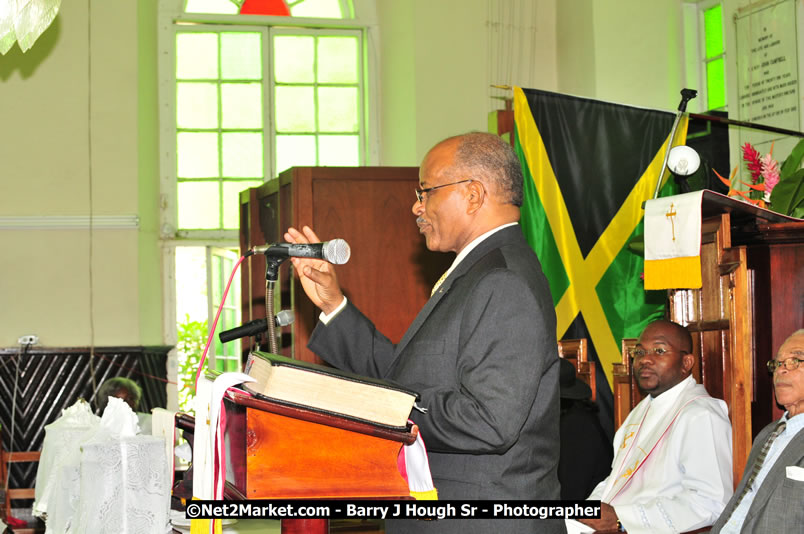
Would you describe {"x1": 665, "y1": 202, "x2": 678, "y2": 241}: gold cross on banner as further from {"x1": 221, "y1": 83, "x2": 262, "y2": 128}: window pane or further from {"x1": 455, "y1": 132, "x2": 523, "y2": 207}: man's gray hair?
{"x1": 221, "y1": 83, "x2": 262, "y2": 128}: window pane

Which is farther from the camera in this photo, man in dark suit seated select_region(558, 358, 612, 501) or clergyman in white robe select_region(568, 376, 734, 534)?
man in dark suit seated select_region(558, 358, 612, 501)

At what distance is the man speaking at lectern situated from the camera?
178 centimetres

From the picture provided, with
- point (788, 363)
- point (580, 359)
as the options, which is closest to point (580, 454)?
point (580, 359)

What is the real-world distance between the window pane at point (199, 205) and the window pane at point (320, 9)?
5.14 ft

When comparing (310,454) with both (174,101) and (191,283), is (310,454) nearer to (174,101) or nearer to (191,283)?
(191,283)

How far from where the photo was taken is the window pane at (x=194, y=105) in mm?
7672

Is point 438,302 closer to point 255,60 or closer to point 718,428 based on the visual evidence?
point 718,428

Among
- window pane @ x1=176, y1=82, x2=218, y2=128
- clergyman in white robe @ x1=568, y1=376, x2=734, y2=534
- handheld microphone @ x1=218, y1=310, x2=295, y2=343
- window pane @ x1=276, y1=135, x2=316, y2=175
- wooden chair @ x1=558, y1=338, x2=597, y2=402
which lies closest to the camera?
handheld microphone @ x1=218, y1=310, x2=295, y2=343

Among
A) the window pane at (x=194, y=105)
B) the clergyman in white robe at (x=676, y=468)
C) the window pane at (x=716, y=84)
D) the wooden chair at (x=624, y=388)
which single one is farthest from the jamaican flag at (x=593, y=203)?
the window pane at (x=194, y=105)

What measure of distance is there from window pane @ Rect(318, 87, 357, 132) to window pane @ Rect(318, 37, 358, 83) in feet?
0.30

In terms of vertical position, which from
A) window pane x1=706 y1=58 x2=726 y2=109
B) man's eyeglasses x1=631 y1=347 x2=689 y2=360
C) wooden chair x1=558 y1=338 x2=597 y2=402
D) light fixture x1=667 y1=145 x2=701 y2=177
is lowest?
wooden chair x1=558 y1=338 x2=597 y2=402

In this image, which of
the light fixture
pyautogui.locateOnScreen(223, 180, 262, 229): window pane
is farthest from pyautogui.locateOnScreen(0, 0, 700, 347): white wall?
the light fixture

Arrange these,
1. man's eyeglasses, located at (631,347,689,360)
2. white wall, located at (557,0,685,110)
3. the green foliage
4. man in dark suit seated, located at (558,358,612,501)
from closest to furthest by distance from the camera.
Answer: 1. man's eyeglasses, located at (631,347,689,360)
2. man in dark suit seated, located at (558,358,612,501)
3. white wall, located at (557,0,685,110)
4. the green foliage

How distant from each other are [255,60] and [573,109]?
317 cm
